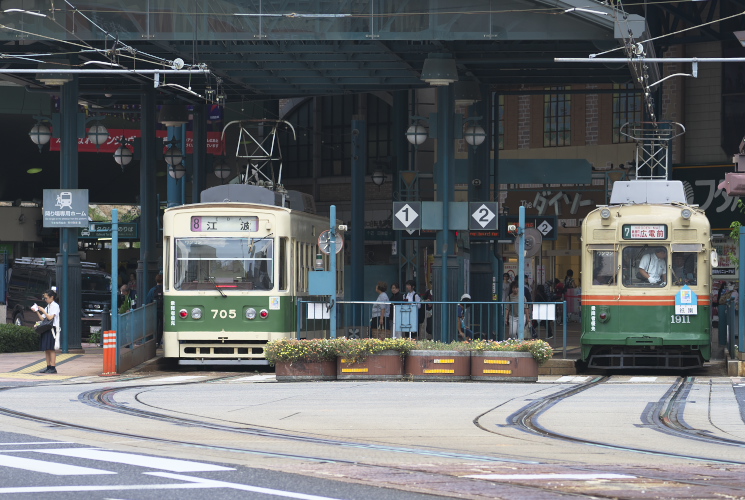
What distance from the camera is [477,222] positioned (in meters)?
25.9

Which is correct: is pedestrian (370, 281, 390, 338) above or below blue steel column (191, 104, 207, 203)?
below

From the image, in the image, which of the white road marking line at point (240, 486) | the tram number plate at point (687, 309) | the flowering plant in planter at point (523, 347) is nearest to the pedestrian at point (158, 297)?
the flowering plant in planter at point (523, 347)

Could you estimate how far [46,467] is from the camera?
32.9 ft

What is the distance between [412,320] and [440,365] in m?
1.92

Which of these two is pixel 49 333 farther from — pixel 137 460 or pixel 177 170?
pixel 137 460

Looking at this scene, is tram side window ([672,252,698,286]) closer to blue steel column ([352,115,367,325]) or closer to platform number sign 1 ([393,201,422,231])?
platform number sign 1 ([393,201,422,231])

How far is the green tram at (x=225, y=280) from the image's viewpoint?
2275cm

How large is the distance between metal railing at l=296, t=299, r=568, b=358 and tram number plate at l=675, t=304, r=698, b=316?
6.53 ft

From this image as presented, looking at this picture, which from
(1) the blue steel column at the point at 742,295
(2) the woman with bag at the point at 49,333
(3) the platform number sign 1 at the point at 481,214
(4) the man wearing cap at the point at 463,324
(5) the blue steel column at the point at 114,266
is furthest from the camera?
(3) the platform number sign 1 at the point at 481,214

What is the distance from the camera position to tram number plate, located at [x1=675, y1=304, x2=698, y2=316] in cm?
2262

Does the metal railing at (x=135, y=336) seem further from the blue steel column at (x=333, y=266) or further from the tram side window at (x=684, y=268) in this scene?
the tram side window at (x=684, y=268)

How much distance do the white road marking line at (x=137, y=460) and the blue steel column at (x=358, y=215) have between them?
2345 cm

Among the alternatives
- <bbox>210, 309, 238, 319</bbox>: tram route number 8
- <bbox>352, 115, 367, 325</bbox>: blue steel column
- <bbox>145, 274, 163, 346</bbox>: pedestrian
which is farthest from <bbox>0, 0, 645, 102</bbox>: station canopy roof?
<bbox>352, 115, 367, 325</bbox>: blue steel column

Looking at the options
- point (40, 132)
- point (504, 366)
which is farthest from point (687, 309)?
point (40, 132)
